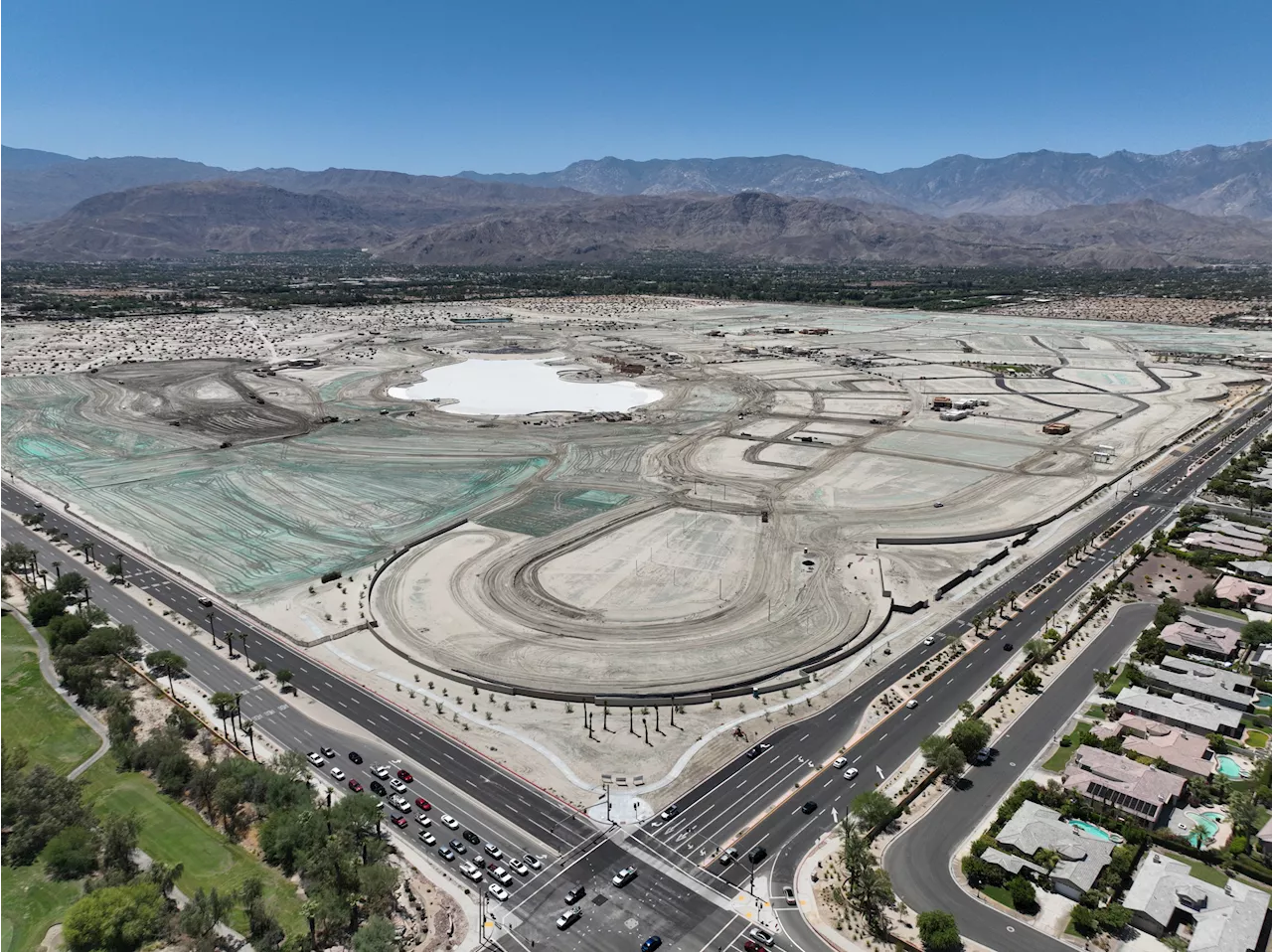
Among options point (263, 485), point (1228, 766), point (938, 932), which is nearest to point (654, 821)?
point (938, 932)

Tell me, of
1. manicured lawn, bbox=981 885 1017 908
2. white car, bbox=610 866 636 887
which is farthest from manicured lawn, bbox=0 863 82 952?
manicured lawn, bbox=981 885 1017 908

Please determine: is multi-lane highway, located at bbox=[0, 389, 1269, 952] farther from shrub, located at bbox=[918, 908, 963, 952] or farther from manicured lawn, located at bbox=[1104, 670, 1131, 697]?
manicured lawn, located at bbox=[1104, 670, 1131, 697]

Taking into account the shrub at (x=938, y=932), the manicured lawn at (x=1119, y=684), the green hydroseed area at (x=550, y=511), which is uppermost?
the green hydroseed area at (x=550, y=511)

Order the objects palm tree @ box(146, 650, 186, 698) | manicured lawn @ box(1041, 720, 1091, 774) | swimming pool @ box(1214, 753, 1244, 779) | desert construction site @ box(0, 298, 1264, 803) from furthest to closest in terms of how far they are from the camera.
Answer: desert construction site @ box(0, 298, 1264, 803) < palm tree @ box(146, 650, 186, 698) < manicured lawn @ box(1041, 720, 1091, 774) < swimming pool @ box(1214, 753, 1244, 779)

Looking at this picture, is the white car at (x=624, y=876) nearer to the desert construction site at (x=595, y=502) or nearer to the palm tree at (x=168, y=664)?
the desert construction site at (x=595, y=502)

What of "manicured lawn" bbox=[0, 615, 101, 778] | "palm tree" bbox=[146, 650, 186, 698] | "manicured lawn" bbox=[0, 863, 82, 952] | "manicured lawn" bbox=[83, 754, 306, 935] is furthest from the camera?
"palm tree" bbox=[146, 650, 186, 698]

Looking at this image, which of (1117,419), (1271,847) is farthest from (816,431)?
(1271,847)

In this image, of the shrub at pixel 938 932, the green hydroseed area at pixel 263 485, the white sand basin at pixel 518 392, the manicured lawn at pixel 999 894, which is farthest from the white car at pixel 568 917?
the white sand basin at pixel 518 392
